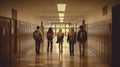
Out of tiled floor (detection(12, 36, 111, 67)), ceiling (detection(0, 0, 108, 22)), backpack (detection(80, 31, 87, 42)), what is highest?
ceiling (detection(0, 0, 108, 22))

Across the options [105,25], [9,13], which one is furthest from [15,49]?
[105,25]

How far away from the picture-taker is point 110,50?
33.3 ft

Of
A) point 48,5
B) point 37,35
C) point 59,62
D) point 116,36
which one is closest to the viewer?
point 116,36

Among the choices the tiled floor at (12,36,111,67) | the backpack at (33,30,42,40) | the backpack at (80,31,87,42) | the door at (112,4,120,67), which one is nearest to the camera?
the door at (112,4,120,67)

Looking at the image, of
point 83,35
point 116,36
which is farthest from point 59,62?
point 116,36

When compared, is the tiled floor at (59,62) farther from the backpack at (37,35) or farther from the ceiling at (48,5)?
the ceiling at (48,5)

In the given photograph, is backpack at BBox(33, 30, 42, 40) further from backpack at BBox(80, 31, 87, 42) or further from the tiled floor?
backpack at BBox(80, 31, 87, 42)

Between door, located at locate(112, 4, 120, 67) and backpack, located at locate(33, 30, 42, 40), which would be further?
backpack, located at locate(33, 30, 42, 40)

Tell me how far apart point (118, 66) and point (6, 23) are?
4732 millimetres

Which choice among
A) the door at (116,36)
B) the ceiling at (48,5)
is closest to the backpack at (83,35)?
the ceiling at (48,5)

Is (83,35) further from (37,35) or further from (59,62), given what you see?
(37,35)

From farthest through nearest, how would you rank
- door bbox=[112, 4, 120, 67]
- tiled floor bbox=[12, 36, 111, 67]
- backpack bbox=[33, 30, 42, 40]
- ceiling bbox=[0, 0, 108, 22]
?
backpack bbox=[33, 30, 42, 40] < ceiling bbox=[0, 0, 108, 22] < tiled floor bbox=[12, 36, 111, 67] < door bbox=[112, 4, 120, 67]

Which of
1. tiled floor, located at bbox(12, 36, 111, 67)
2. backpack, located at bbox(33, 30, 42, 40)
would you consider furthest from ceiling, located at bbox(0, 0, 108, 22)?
tiled floor, located at bbox(12, 36, 111, 67)

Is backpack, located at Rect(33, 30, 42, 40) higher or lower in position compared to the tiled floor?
higher
